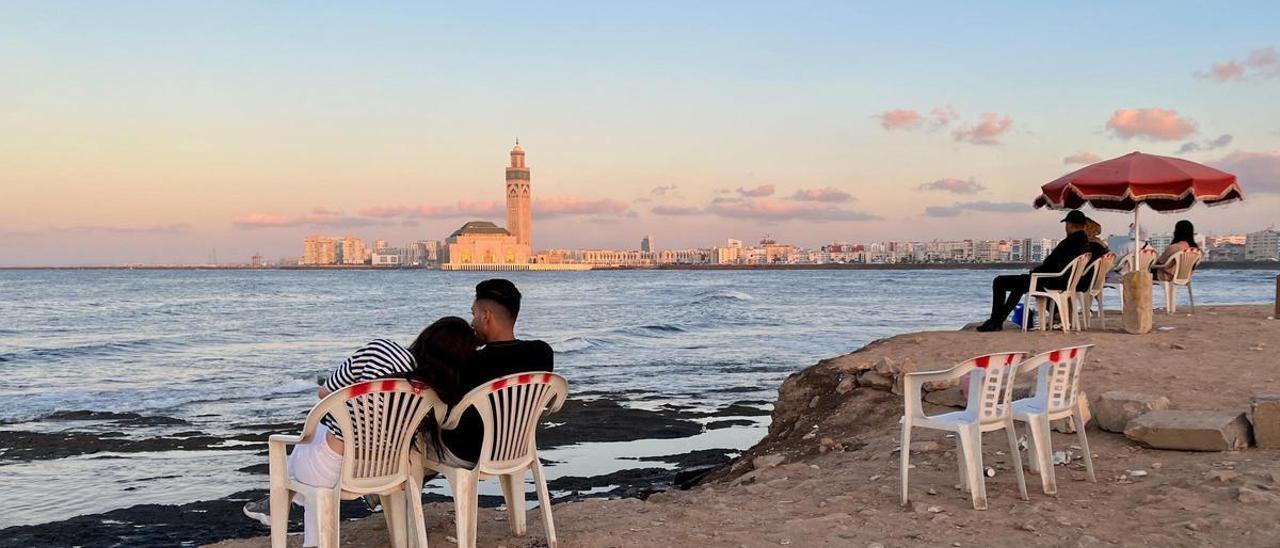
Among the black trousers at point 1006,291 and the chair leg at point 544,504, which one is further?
the black trousers at point 1006,291

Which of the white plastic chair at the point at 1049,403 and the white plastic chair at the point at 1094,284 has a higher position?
the white plastic chair at the point at 1094,284

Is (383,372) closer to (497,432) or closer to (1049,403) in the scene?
(497,432)

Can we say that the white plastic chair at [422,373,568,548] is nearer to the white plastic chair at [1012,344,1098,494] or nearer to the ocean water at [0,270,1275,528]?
the white plastic chair at [1012,344,1098,494]

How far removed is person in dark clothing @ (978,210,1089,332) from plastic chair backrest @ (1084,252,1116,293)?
300 mm

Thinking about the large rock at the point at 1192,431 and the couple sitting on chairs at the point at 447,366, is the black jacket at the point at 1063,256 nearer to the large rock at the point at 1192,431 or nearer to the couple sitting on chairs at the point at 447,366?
the large rock at the point at 1192,431

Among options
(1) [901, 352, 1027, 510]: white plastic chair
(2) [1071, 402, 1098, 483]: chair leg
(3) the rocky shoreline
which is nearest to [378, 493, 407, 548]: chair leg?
(1) [901, 352, 1027, 510]: white plastic chair

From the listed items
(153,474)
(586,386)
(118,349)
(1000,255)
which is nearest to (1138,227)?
(586,386)

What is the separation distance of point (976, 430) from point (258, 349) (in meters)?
21.6

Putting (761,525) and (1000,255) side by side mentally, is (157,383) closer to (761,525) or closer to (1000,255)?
(761,525)

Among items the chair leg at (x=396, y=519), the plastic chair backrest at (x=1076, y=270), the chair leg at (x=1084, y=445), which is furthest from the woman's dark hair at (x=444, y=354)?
the plastic chair backrest at (x=1076, y=270)

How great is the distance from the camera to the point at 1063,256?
35.8 ft

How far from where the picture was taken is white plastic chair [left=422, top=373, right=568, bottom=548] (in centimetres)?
432

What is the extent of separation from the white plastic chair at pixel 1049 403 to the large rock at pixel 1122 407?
3.17 feet

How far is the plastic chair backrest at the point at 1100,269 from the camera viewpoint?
11.2 meters
